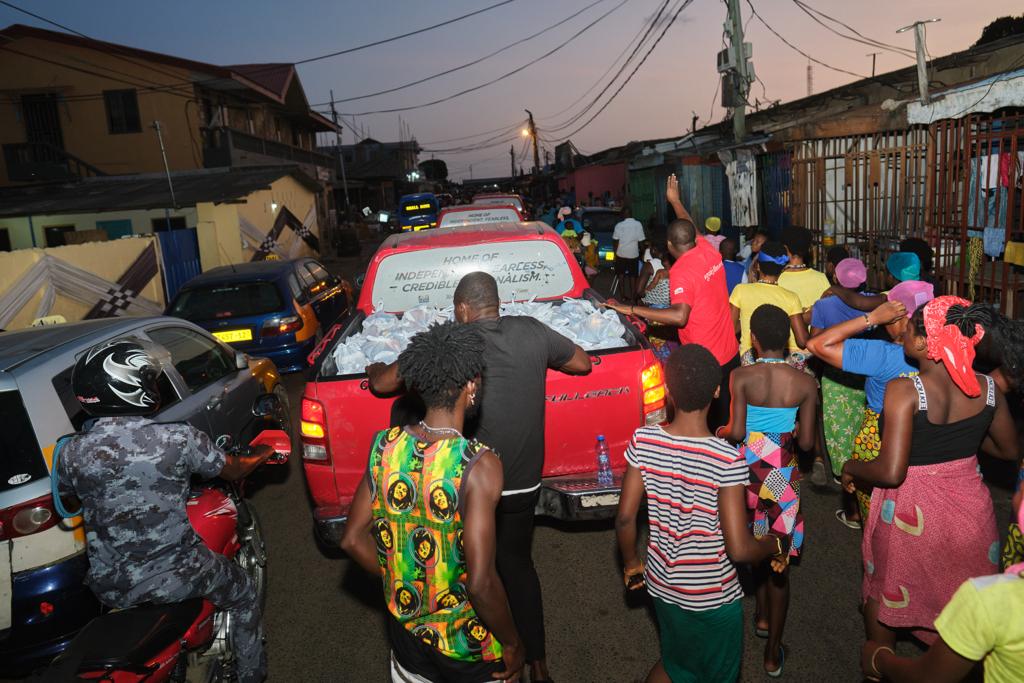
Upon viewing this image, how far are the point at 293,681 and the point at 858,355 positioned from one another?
11.3ft

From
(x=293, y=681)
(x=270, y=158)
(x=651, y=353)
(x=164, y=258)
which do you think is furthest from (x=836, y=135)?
(x=270, y=158)

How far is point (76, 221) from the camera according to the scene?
767 inches

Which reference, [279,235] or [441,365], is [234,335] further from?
[279,235]

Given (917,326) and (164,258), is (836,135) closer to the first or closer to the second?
(917,326)

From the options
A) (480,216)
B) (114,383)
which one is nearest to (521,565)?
(114,383)

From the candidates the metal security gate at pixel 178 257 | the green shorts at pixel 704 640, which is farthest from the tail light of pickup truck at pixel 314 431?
the metal security gate at pixel 178 257

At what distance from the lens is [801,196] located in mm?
11609

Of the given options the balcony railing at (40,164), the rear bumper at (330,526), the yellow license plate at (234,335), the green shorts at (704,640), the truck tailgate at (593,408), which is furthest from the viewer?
the balcony railing at (40,164)

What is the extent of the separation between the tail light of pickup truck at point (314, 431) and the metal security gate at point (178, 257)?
38.0 feet

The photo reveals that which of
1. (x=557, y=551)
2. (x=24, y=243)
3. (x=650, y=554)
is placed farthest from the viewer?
(x=24, y=243)

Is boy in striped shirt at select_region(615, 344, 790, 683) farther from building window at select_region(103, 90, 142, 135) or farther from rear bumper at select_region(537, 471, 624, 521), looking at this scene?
building window at select_region(103, 90, 142, 135)

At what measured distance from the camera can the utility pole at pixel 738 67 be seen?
15133 millimetres

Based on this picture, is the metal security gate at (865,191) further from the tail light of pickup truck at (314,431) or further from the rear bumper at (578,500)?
the tail light of pickup truck at (314,431)

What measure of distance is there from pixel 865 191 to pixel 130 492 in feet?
33.2
